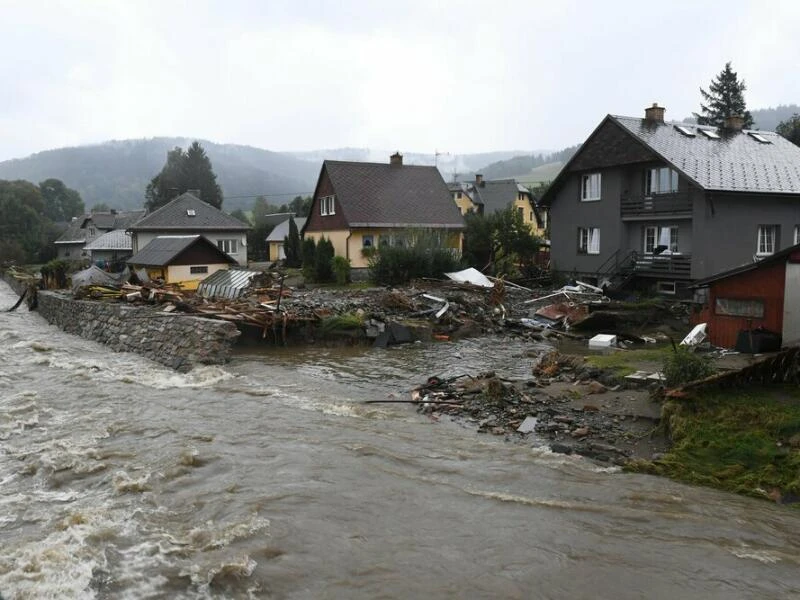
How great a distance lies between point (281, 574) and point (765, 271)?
46.0 ft

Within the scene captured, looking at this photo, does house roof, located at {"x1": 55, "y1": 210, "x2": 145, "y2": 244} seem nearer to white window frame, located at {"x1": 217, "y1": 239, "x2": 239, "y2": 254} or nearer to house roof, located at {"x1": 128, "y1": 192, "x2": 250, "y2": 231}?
house roof, located at {"x1": 128, "y1": 192, "x2": 250, "y2": 231}

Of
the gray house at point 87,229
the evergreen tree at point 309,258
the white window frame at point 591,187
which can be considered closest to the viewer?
the white window frame at point 591,187

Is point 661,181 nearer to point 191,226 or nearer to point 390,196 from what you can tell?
point 390,196

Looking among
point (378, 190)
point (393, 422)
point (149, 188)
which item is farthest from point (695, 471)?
point (149, 188)

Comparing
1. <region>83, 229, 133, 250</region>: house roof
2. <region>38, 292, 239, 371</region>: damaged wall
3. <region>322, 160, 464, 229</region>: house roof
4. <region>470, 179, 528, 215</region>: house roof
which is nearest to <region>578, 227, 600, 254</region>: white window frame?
<region>322, 160, 464, 229</region>: house roof

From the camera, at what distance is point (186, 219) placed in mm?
49219

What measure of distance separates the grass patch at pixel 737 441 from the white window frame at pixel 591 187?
74.1ft

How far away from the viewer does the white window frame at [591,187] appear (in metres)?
32.1

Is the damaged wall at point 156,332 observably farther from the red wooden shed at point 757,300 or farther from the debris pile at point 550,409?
the red wooden shed at point 757,300

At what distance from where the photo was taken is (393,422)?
12.6m

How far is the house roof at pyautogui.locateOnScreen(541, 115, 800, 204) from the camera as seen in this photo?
88.4 feet

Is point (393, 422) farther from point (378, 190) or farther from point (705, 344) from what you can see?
point (378, 190)

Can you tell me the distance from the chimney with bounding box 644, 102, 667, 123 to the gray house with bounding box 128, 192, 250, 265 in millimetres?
29166

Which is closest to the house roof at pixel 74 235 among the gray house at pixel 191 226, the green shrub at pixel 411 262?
the gray house at pixel 191 226
